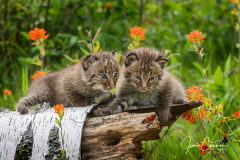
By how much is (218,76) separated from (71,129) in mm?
3388

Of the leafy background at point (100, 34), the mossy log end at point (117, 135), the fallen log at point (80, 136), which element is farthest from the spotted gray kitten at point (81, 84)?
the leafy background at point (100, 34)

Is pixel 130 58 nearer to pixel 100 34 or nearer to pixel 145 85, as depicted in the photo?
pixel 145 85

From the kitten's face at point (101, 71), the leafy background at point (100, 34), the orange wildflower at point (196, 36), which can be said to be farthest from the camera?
the leafy background at point (100, 34)

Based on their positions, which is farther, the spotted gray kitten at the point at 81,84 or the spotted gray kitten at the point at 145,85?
the spotted gray kitten at the point at 81,84

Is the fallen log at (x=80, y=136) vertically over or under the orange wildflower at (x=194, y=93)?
under

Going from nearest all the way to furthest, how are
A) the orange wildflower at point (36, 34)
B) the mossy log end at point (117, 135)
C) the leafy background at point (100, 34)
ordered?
the mossy log end at point (117, 135), the orange wildflower at point (36, 34), the leafy background at point (100, 34)

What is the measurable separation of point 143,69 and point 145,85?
0.23 meters

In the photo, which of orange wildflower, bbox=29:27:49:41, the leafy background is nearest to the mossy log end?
orange wildflower, bbox=29:27:49:41

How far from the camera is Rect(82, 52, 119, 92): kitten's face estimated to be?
379 centimetres

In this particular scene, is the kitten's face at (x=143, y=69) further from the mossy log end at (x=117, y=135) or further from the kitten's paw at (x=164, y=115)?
the mossy log end at (x=117, y=135)

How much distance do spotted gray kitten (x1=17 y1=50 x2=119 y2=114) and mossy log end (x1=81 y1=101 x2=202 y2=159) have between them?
767mm

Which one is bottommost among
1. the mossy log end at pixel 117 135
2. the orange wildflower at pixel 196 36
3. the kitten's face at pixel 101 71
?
the mossy log end at pixel 117 135

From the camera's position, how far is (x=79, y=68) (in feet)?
13.6

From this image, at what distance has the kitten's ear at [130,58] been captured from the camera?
3648mm
